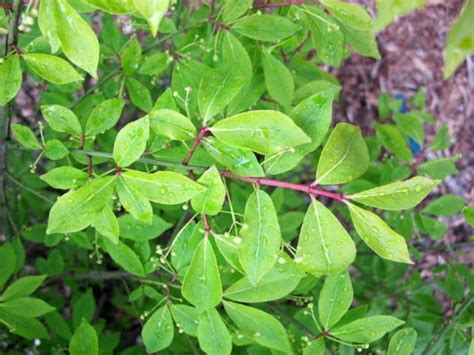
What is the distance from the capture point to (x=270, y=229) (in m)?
1.47

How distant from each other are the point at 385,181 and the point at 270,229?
1.31m

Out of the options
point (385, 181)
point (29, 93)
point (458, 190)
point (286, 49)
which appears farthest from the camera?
point (458, 190)

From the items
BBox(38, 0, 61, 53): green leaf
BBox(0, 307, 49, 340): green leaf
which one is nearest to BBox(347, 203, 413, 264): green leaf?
BBox(38, 0, 61, 53): green leaf

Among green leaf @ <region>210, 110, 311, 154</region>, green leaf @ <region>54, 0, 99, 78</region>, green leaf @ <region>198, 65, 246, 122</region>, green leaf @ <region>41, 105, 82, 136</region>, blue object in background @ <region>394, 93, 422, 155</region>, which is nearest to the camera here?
green leaf @ <region>54, 0, 99, 78</region>

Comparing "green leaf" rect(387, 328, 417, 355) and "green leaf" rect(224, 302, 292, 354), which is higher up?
"green leaf" rect(387, 328, 417, 355)

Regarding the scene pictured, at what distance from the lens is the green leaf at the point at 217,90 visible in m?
1.61

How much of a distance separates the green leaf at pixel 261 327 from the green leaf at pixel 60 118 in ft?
2.39

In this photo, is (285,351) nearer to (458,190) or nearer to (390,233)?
(390,233)

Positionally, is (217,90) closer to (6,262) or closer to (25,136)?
(25,136)

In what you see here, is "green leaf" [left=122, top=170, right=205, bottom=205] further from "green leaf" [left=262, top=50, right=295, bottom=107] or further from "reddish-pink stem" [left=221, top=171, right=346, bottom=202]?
"green leaf" [left=262, top=50, right=295, bottom=107]

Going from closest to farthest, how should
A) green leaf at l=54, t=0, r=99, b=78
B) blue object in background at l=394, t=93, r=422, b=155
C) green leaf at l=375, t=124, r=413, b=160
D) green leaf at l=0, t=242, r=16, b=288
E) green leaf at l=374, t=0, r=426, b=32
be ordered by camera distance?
green leaf at l=374, t=0, r=426, b=32
green leaf at l=54, t=0, r=99, b=78
green leaf at l=0, t=242, r=16, b=288
green leaf at l=375, t=124, r=413, b=160
blue object in background at l=394, t=93, r=422, b=155

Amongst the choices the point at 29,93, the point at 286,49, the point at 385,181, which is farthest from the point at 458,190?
the point at 29,93

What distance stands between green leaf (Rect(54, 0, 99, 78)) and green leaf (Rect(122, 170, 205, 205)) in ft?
0.97

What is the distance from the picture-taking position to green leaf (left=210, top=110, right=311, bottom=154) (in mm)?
1396
